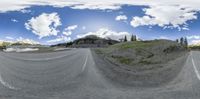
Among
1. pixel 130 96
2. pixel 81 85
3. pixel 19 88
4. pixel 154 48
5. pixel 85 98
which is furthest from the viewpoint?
pixel 154 48

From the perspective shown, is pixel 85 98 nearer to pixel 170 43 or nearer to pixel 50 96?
pixel 50 96

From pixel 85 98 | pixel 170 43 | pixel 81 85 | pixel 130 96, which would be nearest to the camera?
pixel 85 98

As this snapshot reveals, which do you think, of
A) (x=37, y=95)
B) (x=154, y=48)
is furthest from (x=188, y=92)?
(x=154, y=48)

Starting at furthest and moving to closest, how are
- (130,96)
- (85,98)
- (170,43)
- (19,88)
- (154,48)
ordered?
(170,43) → (154,48) → (19,88) → (130,96) → (85,98)

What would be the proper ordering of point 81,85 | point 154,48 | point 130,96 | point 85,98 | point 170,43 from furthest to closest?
point 170,43 < point 154,48 < point 81,85 < point 130,96 < point 85,98

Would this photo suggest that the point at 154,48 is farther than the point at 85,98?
Yes

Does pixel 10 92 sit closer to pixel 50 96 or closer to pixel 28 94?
pixel 28 94

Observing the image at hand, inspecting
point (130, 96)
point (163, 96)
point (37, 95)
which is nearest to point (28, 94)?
point (37, 95)

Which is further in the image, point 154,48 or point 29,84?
point 154,48
